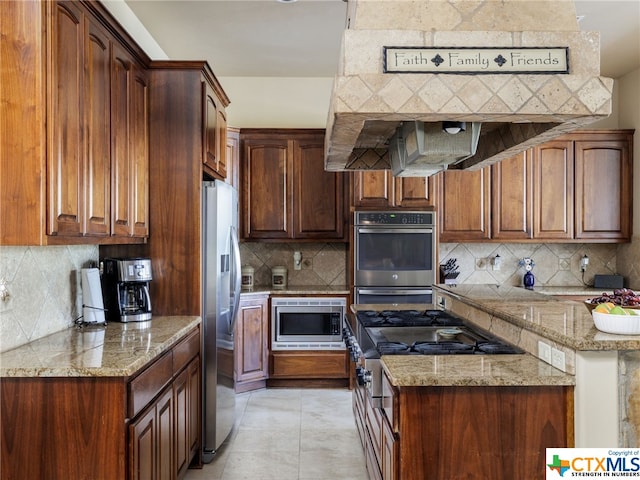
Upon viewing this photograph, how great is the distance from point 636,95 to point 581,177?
0.94 metres

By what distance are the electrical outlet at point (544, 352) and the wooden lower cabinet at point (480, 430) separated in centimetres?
17

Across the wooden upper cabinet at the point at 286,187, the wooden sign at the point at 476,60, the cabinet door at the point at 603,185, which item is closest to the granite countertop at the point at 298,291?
the wooden upper cabinet at the point at 286,187

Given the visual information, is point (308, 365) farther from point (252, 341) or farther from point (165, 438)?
point (165, 438)

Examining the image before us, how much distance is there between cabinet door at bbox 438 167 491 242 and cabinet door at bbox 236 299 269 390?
1878 mm

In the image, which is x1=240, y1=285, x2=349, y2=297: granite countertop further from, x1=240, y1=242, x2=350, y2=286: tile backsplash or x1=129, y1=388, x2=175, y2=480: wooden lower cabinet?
x1=129, y1=388, x2=175, y2=480: wooden lower cabinet

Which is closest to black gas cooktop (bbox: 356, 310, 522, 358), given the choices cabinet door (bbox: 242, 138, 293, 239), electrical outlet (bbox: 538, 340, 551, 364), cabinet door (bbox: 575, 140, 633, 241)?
electrical outlet (bbox: 538, 340, 551, 364)

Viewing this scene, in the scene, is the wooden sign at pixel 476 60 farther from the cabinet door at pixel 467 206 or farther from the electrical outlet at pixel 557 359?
the cabinet door at pixel 467 206

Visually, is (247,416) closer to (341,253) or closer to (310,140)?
(341,253)

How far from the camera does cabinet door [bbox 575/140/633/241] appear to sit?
4.77 meters

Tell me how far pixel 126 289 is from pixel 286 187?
7.44ft

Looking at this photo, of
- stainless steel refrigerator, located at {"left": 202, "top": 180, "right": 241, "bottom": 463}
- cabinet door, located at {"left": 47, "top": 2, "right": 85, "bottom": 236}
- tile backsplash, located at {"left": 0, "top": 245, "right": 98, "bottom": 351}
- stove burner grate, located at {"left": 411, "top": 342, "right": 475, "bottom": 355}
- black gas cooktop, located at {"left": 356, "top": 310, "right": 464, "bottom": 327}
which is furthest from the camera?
stainless steel refrigerator, located at {"left": 202, "top": 180, "right": 241, "bottom": 463}

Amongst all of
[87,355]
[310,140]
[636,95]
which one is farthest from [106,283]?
[636,95]

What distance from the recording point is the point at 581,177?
4.78m

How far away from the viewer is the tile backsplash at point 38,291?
84.0 inches
